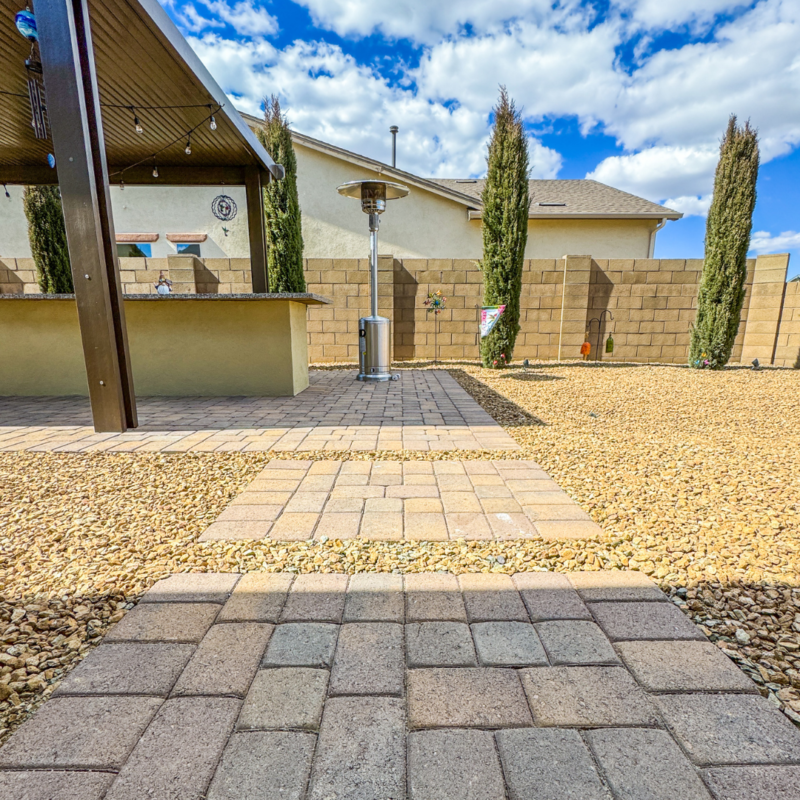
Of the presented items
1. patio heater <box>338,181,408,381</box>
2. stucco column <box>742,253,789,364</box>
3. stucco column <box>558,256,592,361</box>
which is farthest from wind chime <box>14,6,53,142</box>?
stucco column <box>742,253,789,364</box>

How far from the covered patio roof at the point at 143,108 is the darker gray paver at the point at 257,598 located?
3776 millimetres

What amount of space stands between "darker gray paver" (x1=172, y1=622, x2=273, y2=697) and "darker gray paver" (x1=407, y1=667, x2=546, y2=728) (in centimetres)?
47

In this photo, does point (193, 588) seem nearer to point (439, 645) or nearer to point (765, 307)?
point (439, 645)

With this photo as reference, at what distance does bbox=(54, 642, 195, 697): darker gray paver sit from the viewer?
3.84 ft

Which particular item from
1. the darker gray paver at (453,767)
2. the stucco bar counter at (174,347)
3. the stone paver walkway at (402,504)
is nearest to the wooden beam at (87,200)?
the stucco bar counter at (174,347)

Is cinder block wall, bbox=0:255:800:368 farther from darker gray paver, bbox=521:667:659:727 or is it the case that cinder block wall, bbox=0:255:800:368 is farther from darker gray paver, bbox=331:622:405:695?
darker gray paver, bbox=521:667:659:727

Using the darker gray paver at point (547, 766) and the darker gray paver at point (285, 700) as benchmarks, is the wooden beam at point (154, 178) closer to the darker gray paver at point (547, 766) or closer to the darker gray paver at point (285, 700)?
the darker gray paver at point (285, 700)

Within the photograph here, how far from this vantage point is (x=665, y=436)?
3768 mm

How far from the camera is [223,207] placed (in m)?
11.2

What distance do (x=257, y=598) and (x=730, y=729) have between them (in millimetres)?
1430

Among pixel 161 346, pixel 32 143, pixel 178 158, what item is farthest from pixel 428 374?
pixel 32 143

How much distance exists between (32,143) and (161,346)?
373 centimetres

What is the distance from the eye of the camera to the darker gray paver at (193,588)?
5.11 ft

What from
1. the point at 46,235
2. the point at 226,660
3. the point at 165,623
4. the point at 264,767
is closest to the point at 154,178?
the point at 46,235
